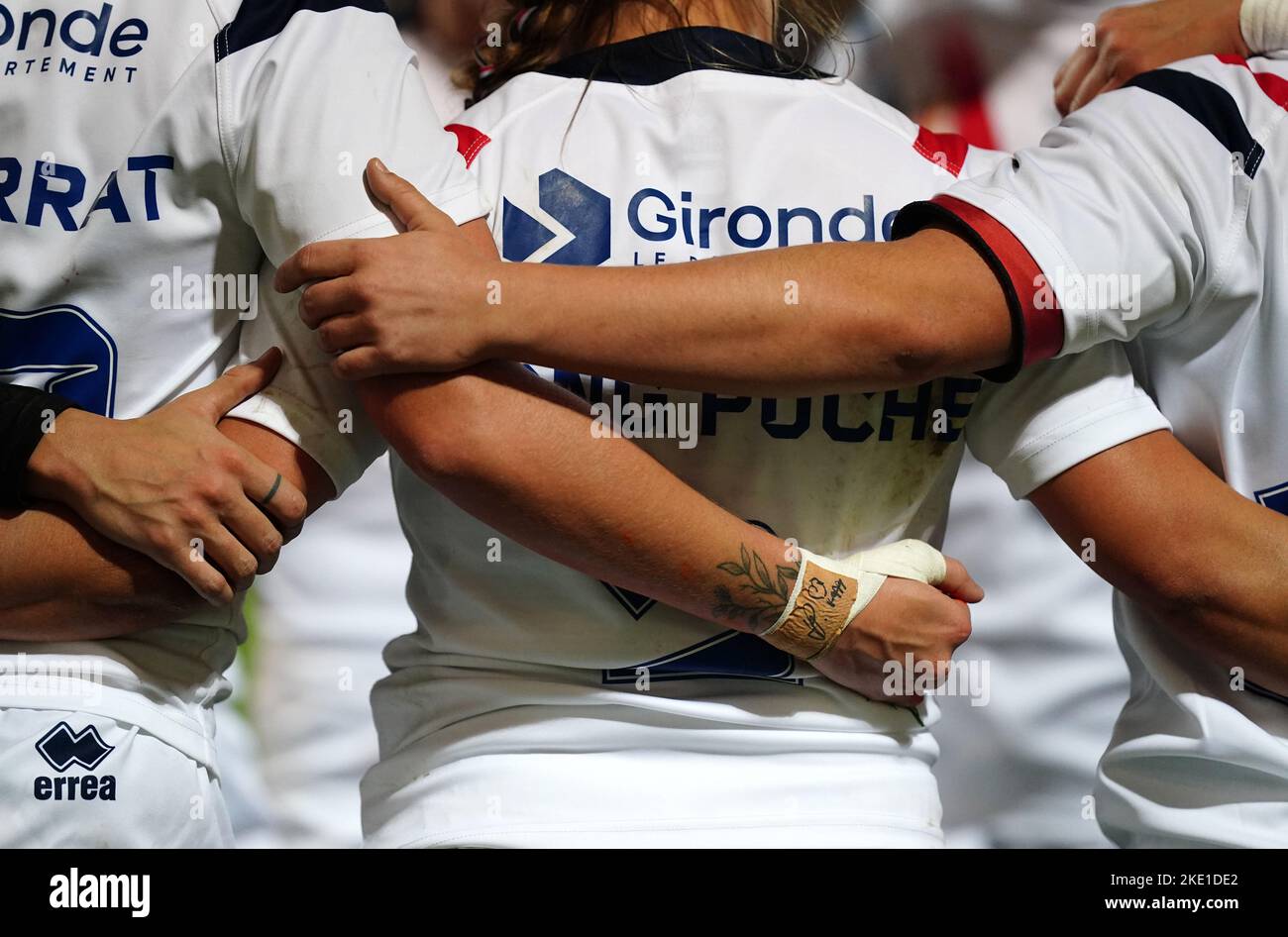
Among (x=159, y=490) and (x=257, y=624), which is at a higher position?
(x=257, y=624)

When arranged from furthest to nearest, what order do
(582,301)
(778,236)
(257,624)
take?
(257,624)
(778,236)
(582,301)

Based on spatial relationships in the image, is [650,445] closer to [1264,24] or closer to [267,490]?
[267,490]

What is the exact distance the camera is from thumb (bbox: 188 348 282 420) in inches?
37.4

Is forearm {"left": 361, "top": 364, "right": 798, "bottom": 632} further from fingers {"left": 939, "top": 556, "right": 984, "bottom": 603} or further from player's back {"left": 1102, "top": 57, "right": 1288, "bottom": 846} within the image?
player's back {"left": 1102, "top": 57, "right": 1288, "bottom": 846}

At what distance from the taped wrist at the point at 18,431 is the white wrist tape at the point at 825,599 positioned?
574 millimetres

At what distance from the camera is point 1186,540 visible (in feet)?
3.14

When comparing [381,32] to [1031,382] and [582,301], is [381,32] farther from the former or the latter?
[1031,382]

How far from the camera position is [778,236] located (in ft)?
3.24

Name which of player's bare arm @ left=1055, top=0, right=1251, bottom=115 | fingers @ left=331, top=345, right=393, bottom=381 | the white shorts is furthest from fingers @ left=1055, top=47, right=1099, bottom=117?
the white shorts

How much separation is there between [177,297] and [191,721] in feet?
1.14

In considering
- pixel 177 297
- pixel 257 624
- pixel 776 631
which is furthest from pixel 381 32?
pixel 257 624

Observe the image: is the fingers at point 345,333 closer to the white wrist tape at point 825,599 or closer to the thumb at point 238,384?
the thumb at point 238,384
